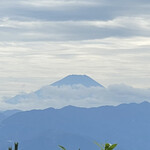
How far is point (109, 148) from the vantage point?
49.3 ft
